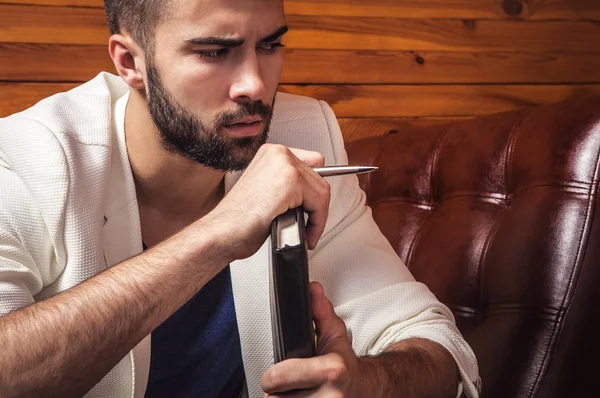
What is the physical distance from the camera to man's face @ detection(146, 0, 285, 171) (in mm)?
1349

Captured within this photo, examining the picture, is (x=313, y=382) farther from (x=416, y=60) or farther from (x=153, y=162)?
(x=416, y=60)

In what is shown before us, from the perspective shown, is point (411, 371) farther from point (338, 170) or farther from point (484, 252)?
point (484, 252)

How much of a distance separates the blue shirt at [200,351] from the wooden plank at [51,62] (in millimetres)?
844

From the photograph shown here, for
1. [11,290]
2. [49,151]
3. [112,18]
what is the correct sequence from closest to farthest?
1. [11,290]
2. [49,151]
3. [112,18]

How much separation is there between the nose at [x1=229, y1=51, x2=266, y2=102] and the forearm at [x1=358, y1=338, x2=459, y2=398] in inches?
19.4

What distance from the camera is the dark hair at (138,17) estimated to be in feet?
4.68

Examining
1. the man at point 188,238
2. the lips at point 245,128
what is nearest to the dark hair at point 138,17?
the man at point 188,238

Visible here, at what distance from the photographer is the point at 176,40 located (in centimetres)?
139

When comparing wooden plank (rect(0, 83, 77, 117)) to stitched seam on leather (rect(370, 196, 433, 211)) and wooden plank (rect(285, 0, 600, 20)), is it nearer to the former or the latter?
wooden plank (rect(285, 0, 600, 20))

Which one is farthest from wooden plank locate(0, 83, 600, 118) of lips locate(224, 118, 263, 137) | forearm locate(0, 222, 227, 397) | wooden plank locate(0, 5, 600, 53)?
forearm locate(0, 222, 227, 397)

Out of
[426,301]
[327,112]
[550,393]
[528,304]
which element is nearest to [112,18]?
[327,112]

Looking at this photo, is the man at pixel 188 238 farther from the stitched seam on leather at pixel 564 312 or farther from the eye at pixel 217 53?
the stitched seam on leather at pixel 564 312

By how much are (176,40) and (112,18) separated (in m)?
0.25

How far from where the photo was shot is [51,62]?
2043mm
